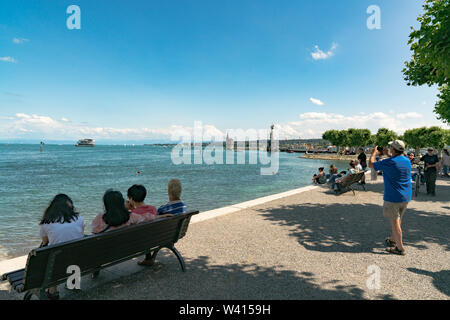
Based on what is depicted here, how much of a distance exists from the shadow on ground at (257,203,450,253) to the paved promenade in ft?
0.07

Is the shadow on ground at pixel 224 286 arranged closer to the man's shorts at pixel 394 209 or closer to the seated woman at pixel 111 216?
the seated woman at pixel 111 216

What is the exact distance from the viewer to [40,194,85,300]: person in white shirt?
3.27 meters

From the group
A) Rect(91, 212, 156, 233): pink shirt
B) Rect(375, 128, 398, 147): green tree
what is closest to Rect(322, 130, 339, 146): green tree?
Rect(375, 128, 398, 147): green tree

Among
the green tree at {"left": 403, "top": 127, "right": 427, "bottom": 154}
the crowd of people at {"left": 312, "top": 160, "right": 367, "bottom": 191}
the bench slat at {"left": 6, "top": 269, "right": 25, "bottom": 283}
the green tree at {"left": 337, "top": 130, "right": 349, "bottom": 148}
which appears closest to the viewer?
the bench slat at {"left": 6, "top": 269, "right": 25, "bottom": 283}

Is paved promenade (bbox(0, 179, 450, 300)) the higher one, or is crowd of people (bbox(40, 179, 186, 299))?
crowd of people (bbox(40, 179, 186, 299))

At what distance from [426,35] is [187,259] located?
7376 mm

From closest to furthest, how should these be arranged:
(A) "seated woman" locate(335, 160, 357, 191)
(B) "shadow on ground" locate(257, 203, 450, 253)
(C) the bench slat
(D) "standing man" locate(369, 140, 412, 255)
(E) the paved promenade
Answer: (C) the bench slat, (E) the paved promenade, (D) "standing man" locate(369, 140, 412, 255), (B) "shadow on ground" locate(257, 203, 450, 253), (A) "seated woman" locate(335, 160, 357, 191)

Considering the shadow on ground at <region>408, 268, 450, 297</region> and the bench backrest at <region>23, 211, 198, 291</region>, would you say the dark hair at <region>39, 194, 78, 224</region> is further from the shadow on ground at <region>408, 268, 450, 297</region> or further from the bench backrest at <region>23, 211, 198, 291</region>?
the shadow on ground at <region>408, 268, 450, 297</region>

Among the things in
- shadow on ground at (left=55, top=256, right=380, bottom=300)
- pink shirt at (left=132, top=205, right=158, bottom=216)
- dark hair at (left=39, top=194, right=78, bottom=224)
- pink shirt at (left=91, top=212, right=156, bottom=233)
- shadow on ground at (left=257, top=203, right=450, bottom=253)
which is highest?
dark hair at (left=39, top=194, right=78, bottom=224)

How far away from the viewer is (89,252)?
3137 millimetres
